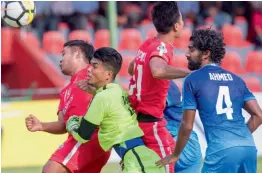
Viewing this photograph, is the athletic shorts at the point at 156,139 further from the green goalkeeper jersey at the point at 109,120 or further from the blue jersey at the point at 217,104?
the blue jersey at the point at 217,104

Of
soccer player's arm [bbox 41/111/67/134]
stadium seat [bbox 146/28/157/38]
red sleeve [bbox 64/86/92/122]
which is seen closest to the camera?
soccer player's arm [bbox 41/111/67/134]

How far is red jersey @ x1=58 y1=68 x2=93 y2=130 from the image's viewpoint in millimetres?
8156

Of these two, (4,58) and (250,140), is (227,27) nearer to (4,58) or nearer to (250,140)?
(4,58)

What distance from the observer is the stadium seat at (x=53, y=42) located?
19.6 m

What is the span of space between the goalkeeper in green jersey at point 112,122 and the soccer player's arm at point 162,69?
314 millimetres

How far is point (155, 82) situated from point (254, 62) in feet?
42.3

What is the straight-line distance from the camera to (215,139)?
7.21m

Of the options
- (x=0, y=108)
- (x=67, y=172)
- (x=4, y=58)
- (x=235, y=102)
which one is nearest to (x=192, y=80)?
(x=235, y=102)

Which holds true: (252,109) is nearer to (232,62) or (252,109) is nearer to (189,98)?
(189,98)

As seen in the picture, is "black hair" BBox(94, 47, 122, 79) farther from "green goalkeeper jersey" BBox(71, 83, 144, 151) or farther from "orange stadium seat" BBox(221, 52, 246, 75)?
"orange stadium seat" BBox(221, 52, 246, 75)

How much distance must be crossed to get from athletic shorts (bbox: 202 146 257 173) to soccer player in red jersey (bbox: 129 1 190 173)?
532 mm

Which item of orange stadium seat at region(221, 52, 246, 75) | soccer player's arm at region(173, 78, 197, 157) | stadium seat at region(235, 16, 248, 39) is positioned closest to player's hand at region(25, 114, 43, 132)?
soccer player's arm at region(173, 78, 197, 157)

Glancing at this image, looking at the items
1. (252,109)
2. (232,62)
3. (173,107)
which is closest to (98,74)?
(252,109)

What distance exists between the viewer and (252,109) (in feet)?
24.3
